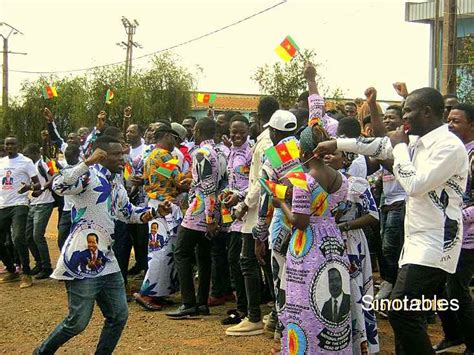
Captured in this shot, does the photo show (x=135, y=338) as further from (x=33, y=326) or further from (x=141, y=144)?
(x=141, y=144)

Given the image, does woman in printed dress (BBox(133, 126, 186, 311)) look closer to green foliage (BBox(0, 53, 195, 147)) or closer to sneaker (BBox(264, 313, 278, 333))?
sneaker (BBox(264, 313, 278, 333))

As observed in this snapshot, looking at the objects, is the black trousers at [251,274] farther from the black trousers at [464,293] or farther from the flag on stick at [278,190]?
the black trousers at [464,293]

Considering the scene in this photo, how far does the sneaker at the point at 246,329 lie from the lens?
260 inches

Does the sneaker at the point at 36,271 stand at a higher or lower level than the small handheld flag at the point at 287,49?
→ lower

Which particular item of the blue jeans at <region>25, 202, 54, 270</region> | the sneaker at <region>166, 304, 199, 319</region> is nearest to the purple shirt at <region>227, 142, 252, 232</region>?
the sneaker at <region>166, 304, 199, 319</region>

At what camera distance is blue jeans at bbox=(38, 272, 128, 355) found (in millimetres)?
5121

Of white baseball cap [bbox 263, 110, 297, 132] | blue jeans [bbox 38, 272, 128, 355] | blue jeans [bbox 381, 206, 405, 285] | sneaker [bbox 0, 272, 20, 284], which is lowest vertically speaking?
sneaker [bbox 0, 272, 20, 284]

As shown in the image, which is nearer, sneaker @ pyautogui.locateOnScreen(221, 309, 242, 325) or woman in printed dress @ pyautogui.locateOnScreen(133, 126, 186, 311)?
sneaker @ pyautogui.locateOnScreen(221, 309, 242, 325)

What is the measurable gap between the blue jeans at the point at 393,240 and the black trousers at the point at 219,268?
1905 mm

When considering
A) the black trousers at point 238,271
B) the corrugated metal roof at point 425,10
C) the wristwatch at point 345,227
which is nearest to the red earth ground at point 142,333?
the black trousers at point 238,271

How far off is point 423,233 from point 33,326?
4.80 meters

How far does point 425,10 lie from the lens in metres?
24.0

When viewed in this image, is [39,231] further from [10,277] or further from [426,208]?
[426,208]

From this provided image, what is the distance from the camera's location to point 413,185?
4297mm
